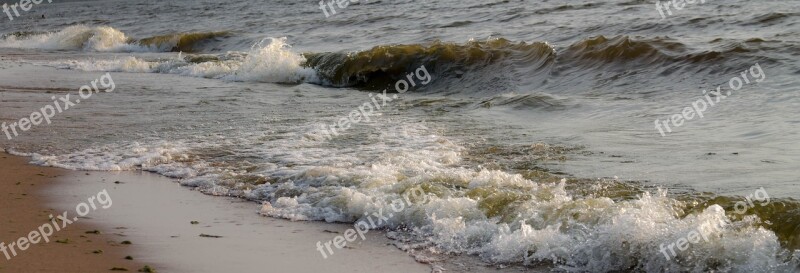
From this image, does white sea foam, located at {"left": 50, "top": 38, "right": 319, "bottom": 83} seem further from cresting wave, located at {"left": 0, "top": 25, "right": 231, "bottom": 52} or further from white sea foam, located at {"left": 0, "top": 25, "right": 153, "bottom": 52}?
white sea foam, located at {"left": 0, "top": 25, "right": 153, "bottom": 52}

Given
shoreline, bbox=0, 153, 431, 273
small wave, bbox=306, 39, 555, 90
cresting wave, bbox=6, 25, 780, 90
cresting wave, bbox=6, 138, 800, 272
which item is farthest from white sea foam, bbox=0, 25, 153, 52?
shoreline, bbox=0, 153, 431, 273

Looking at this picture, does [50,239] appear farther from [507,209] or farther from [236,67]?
[236,67]

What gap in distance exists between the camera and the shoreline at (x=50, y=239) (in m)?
5.38

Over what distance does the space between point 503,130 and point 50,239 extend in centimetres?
515

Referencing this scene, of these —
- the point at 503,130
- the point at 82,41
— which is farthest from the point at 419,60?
the point at 82,41

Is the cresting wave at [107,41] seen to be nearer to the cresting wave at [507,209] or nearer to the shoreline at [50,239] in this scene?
the cresting wave at [507,209]

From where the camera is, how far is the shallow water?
584 cm

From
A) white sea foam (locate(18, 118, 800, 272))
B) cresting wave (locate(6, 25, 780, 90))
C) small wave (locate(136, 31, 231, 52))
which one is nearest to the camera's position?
white sea foam (locate(18, 118, 800, 272))

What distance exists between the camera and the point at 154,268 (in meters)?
5.40

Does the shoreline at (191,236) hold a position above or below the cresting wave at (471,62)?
above

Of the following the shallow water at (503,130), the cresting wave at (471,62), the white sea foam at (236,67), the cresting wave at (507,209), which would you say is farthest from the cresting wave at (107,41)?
the cresting wave at (507,209)

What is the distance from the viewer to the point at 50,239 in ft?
19.8

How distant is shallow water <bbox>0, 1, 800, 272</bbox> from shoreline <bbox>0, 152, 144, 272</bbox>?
111cm

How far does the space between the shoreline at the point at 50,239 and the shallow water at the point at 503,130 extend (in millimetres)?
1111
